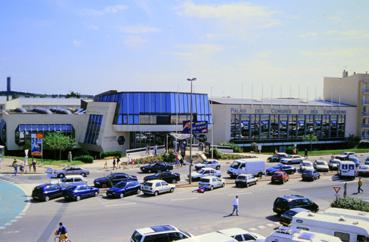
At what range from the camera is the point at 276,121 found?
270 feet

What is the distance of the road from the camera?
24438 millimetres

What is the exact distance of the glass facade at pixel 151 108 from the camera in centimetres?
6704

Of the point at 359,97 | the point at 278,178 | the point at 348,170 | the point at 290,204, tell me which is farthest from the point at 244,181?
the point at 359,97

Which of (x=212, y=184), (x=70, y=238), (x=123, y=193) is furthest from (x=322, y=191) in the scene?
(x=70, y=238)

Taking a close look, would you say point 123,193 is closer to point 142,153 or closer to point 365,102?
point 142,153

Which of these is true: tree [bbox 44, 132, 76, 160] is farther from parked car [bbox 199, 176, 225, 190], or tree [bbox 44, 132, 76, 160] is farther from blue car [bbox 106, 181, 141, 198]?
parked car [bbox 199, 176, 225, 190]

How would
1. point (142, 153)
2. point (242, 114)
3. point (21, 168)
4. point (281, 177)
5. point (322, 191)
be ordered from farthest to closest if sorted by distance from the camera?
1. point (242, 114)
2. point (142, 153)
3. point (21, 168)
4. point (281, 177)
5. point (322, 191)

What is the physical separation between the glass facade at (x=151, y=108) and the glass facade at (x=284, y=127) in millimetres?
9832

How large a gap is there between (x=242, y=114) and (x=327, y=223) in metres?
59.5

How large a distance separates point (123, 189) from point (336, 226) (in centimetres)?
2016

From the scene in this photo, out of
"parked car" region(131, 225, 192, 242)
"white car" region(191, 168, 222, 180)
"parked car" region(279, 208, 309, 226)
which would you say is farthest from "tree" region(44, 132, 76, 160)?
"parked car" region(131, 225, 192, 242)

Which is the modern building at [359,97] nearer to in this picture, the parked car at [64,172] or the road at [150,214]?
the road at [150,214]

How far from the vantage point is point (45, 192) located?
33562 mm

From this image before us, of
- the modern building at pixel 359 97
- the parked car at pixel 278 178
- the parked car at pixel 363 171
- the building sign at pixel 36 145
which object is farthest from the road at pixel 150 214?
the modern building at pixel 359 97
